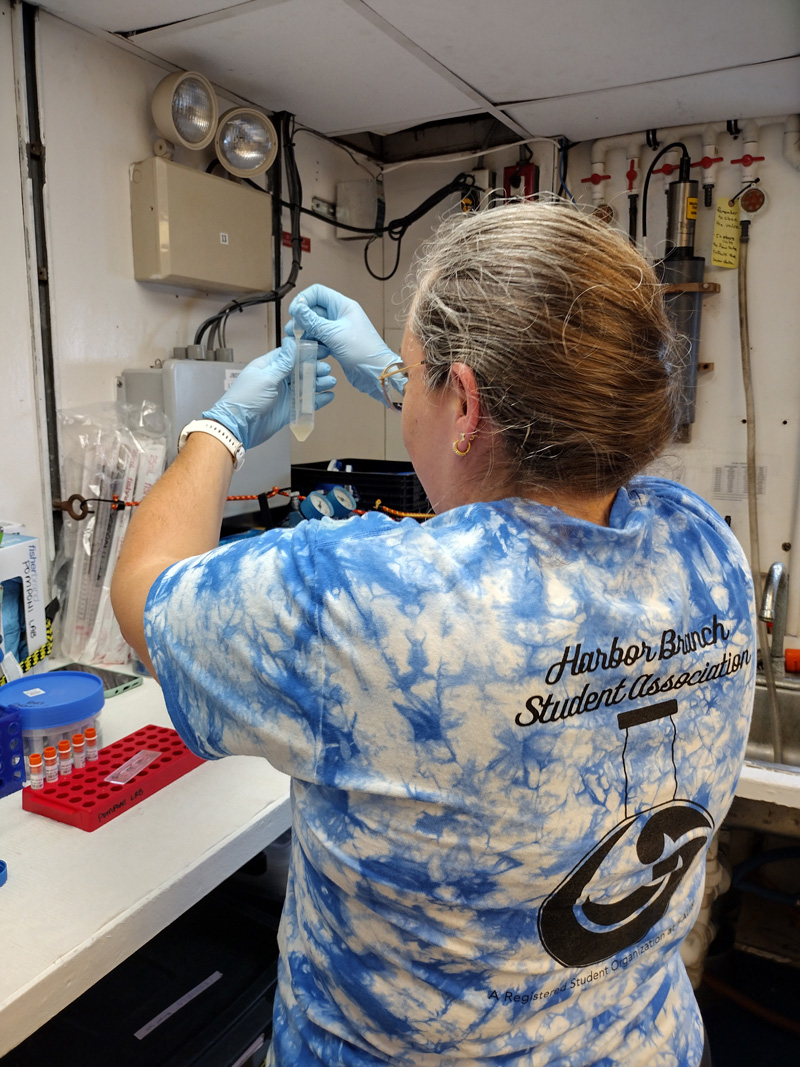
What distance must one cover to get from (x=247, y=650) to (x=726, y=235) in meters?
2.10

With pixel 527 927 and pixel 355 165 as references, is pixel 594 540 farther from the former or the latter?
pixel 355 165

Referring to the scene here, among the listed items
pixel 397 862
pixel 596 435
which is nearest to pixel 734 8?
pixel 596 435

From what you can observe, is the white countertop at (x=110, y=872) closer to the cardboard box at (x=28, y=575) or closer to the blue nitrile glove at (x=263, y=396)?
the cardboard box at (x=28, y=575)

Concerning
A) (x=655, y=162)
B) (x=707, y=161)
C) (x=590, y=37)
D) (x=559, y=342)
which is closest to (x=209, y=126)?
(x=590, y=37)

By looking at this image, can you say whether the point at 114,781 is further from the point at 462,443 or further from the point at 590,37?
the point at 590,37

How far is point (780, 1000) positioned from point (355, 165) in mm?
2662

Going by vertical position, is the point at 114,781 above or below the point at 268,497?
below

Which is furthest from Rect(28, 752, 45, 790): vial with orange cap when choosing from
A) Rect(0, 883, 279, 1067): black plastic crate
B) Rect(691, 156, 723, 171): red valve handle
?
Rect(691, 156, 723, 171): red valve handle

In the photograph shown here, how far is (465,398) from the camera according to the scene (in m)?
0.67

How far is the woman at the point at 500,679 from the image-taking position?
23.2 inches

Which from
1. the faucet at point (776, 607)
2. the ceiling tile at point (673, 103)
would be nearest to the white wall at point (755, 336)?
the ceiling tile at point (673, 103)

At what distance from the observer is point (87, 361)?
5.50 feet

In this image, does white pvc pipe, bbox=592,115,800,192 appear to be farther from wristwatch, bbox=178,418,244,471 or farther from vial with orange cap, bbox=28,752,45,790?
vial with orange cap, bbox=28,752,45,790

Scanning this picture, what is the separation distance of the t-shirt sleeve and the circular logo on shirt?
0.81 ft
